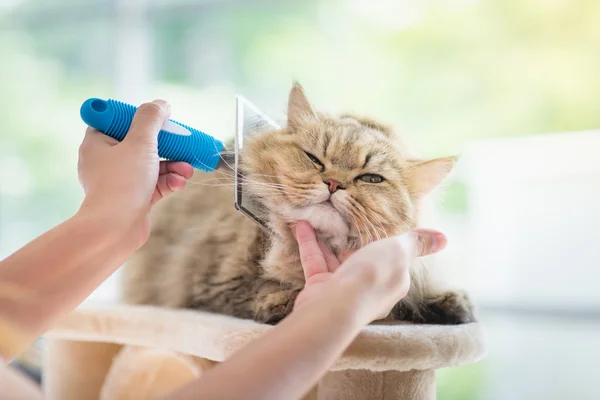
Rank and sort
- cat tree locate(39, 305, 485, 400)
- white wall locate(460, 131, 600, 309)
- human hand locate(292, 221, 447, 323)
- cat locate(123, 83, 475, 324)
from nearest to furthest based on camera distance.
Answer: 1. human hand locate(292, 221, 447, 323)
2. cat tree locate(39, 305, 485, 400)
3. cat locate(123, 83, 475, 324)
4. white wall locate(460, 131, 600, 309)

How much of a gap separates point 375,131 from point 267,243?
0.36 meters

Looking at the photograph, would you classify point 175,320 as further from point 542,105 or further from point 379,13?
point 379,13

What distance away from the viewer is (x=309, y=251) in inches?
41.1

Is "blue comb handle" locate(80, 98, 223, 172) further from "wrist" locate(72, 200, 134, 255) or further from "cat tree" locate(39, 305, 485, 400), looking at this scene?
"cat tree" locate(39, 305, 485, 400)

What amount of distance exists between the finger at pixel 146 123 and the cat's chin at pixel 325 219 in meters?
0.31

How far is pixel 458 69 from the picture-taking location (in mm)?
2814

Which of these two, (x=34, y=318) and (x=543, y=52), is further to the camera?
(x=543, y=52)

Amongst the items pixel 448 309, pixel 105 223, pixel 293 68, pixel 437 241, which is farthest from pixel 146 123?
pixel 293 68

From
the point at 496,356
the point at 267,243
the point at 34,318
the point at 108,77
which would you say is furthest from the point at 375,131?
the point at 108,77

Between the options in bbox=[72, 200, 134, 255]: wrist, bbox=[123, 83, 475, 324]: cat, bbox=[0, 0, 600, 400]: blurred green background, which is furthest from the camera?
bbox=[0, 0, 600, 400]: blurred green background

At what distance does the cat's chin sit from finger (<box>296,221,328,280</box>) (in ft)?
0.05

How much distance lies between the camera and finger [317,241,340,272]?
3.49 feet

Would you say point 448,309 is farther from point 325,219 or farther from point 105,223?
point 105,223

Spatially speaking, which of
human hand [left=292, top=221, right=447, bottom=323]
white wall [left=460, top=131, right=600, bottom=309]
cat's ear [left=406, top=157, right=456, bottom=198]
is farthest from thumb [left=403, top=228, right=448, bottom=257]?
white wall [left=460, top=131, right=600, bottom=309]
